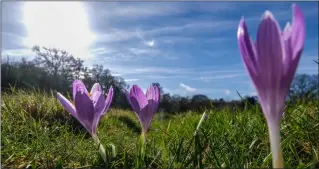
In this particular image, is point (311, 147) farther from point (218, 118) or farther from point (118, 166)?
point (218, 118)

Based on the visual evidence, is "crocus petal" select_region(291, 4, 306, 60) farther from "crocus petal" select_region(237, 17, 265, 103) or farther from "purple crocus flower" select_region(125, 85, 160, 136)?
"purple crocus flower" select_region(125, 85, 160, 136)

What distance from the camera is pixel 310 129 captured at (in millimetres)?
1425

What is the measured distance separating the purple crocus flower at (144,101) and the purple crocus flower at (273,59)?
0.50m

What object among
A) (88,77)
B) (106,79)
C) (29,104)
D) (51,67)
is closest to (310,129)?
(106,79)

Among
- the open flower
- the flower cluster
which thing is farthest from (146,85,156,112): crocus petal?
the flower cluster

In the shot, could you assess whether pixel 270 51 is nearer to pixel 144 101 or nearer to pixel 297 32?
pixel 297 32

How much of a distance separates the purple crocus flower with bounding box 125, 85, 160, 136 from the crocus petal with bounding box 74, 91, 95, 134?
5.3 inches

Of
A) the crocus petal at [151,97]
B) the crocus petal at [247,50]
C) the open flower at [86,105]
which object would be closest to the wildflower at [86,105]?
the open flower at [86,105]

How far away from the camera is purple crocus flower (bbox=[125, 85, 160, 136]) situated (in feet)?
3.83

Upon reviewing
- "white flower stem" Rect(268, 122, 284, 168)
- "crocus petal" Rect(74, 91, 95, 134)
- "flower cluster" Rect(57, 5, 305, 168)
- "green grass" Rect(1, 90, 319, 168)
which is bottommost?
"green grass" Rect(1, 90, 319, 168)

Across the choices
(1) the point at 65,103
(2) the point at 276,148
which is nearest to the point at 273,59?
(2) the point at 276,148

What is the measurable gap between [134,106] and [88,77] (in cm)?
52

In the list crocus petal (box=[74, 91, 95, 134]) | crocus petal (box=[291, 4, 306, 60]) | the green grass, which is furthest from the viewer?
the green grass

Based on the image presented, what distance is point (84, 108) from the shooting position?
1.09m
